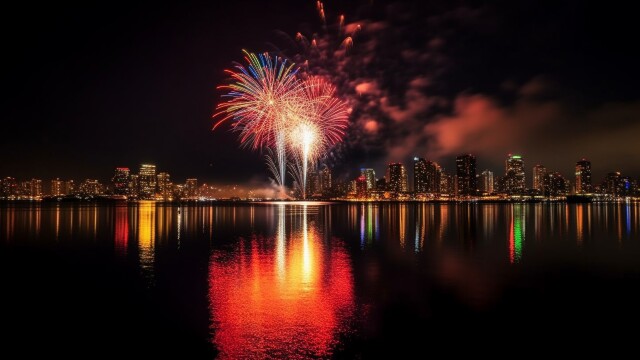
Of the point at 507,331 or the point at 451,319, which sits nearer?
the point at 507,331

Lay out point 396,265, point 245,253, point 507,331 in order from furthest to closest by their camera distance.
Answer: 1. point 245,253
2. point 396,265
3. point 507,331

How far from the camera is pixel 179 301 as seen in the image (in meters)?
15.7

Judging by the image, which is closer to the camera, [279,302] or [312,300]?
[279,302]

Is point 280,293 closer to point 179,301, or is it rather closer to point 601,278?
point 179,301

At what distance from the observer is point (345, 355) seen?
34.4ft

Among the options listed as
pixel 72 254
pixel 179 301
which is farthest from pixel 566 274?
pixel 72 254

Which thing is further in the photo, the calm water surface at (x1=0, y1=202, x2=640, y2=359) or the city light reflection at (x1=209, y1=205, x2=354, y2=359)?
the calm water surface at (x1=0, y1=202, x2=640, y2=359)

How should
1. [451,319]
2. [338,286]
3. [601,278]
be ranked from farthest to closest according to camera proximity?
1. [601,278]
2. [338,286]
3. [451,319]

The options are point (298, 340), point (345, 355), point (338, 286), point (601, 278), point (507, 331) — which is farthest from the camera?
point (601, 278)

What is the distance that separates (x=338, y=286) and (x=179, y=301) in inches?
230

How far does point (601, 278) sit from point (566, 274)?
4.65 feet

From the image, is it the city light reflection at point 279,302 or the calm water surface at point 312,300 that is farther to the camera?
the calm water surface at point 312,300

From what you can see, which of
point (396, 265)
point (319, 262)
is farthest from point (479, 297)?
point (319, 262)

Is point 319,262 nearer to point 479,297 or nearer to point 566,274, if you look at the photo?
point 479,297
